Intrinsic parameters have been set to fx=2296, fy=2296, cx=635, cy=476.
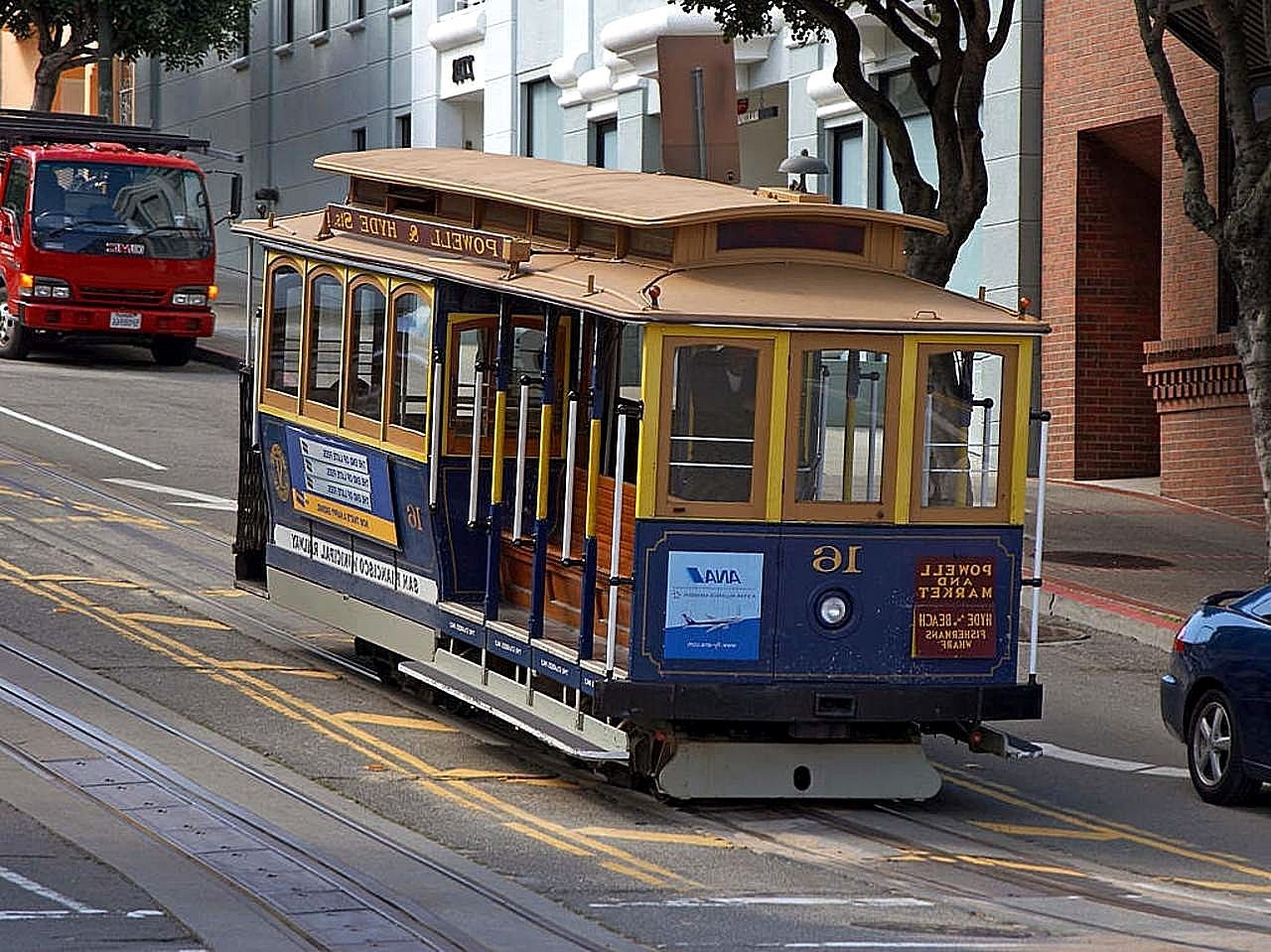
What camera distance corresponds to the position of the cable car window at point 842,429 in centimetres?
1068

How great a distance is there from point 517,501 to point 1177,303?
41.8ft

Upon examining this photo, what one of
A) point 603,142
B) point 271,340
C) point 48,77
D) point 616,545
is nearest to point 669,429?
point 616,545

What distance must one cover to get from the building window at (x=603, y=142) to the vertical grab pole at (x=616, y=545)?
22.5 metres

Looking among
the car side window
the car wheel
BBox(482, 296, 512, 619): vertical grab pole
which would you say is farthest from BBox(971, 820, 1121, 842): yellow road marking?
the car side window

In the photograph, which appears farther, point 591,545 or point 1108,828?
point 1108,828

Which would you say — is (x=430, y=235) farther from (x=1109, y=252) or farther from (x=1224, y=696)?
(x=1109, y=252)

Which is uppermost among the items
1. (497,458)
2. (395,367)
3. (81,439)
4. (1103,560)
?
(395,367)

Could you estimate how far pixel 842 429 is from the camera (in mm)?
10703

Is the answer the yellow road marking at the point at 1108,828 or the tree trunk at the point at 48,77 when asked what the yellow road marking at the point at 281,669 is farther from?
the tree trunk at the point at 48,77

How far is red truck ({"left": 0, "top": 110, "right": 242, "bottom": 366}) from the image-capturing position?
28703 mm

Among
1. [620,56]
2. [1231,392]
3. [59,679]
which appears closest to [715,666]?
[59,679]

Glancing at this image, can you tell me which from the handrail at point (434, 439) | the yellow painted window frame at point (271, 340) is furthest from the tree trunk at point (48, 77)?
the handrail at point (434, 439)

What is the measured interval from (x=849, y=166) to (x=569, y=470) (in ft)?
56.7

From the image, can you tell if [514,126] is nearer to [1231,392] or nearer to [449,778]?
[1231,392]
